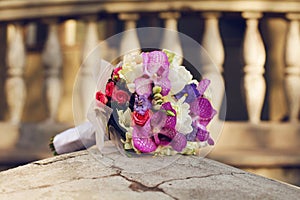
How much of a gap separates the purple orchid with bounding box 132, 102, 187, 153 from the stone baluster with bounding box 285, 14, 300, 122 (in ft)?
5.27

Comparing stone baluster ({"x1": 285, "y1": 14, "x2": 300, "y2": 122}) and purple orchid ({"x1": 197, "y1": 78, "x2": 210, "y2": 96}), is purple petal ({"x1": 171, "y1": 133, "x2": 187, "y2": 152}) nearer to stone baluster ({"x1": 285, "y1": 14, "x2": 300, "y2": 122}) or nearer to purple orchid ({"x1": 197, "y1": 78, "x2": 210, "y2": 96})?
purple orchid ({"x1": 197, "y1": 78, "x2": 210, "y2": 96})

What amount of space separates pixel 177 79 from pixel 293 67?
1.66 metres

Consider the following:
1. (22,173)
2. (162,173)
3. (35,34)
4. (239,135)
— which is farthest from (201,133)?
(35,34)

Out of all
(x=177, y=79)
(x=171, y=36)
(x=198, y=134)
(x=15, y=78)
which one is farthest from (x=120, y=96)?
(x=15, y=78)

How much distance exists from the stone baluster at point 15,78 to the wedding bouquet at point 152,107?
173cm

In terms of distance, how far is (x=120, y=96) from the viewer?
1.51m

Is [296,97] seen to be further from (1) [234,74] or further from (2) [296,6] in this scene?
(1) [234,74]

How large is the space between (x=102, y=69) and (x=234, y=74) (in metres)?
2.75

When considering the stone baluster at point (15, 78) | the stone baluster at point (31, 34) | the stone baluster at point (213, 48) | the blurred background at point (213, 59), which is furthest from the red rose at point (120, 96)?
the stone baluster at point (31, 34)

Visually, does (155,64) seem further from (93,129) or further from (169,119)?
(93,129)

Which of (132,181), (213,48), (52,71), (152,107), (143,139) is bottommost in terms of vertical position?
(132,181)

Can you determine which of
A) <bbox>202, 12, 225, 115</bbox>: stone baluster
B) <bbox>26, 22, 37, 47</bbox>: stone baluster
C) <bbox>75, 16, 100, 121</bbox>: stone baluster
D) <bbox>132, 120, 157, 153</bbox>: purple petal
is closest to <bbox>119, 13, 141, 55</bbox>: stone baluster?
<bbox>75, 16, 100, 121</bbox>: stone baluster

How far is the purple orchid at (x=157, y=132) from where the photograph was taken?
149 centimetres

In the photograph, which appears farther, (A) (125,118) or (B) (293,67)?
(B) (293,67)
